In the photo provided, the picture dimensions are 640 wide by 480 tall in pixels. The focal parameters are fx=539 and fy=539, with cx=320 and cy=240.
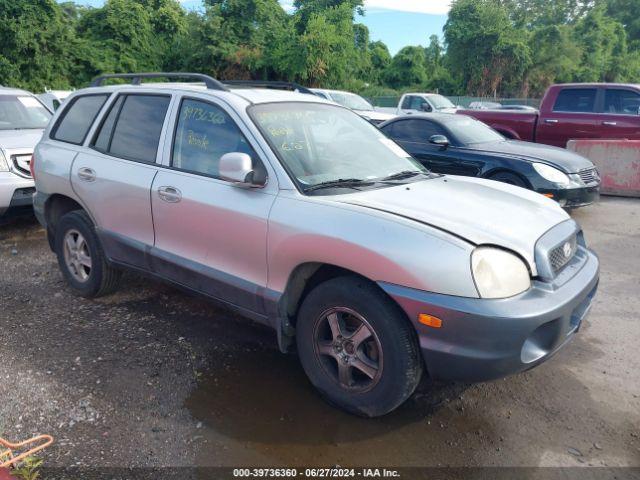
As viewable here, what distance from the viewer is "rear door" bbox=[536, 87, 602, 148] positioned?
33.8 feet

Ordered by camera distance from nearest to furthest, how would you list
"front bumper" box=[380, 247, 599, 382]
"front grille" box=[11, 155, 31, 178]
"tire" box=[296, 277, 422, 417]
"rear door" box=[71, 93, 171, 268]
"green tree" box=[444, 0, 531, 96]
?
1. "front bumper" box=[380, 247, 599, 382]
2. "tire" box=[296, 277, 422, 417]
3. "rear door" box=[71, 93, 171, 268]
4. "front grille" box=[11, 155, 31, 178]
5. "green tree" box=[444, 0, 531, 96]

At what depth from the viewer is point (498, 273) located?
2.66 meters

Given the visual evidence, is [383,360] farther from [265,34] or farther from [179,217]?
[265,34]

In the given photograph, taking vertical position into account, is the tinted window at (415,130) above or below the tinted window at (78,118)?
below

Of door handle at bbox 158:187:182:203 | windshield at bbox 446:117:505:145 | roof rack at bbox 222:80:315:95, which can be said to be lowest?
door handle at bbox 158:187:182:203

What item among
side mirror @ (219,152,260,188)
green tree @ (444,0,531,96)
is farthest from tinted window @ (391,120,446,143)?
green tree @ (444,0,531,96)

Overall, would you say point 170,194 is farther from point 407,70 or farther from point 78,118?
point 407,70

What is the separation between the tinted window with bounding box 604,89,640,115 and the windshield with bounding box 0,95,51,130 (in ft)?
32.3

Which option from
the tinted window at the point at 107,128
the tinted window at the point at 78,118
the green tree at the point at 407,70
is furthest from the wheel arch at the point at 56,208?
the green tree at the point at 407,70

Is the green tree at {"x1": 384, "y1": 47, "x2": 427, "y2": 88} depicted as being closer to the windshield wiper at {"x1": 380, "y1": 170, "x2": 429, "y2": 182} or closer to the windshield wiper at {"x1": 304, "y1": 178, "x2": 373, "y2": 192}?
the windshield wiper at {"x1": 380, "y1": 170, "x2": 429, "y2": 182}

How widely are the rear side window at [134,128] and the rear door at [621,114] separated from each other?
9.14 meters

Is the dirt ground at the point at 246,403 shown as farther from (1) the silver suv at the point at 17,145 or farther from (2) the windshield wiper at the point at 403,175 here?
(1) the silver suv at the point at 17,145

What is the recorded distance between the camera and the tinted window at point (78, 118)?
4.60 m

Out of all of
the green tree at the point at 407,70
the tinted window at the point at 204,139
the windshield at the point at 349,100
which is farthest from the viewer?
the green tree at the point at 407,70
